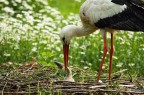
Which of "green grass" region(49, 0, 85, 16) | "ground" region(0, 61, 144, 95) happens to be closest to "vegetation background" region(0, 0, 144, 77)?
"ground" region(0, 61, 144, 95)

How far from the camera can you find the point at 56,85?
784 cm

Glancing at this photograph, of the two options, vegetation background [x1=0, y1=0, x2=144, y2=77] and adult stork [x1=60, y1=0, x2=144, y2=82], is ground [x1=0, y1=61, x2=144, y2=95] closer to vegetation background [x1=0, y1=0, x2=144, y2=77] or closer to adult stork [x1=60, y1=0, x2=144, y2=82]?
adult stork [x1=60, y1=0, x2=144, y2=82]

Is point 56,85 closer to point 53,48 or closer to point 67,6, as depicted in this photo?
point 53,48

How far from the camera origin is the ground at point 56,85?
7637mm

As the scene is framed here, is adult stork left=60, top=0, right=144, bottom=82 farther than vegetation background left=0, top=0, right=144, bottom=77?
No

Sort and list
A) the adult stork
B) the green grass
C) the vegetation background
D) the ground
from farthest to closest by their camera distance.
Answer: the green grass < the vegetation background < the adult stork < the ground

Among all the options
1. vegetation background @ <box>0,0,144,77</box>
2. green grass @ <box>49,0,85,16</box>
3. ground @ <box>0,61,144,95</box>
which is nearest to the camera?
ground @ <box>0,61,144,95</box>

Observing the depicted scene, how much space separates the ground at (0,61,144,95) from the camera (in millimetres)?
7637

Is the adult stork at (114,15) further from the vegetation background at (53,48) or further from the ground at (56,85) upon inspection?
the vegetation background at (53,48)

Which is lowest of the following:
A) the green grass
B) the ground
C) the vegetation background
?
the ground

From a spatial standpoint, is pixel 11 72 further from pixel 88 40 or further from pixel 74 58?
pixel 88 40

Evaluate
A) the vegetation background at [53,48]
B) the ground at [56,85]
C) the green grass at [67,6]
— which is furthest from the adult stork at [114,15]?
the green grass at [67,6]

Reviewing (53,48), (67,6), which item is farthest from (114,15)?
(67,6)

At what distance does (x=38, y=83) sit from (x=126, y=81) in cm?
131
